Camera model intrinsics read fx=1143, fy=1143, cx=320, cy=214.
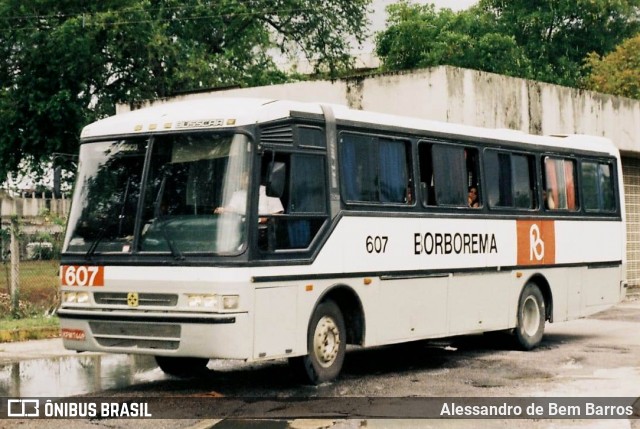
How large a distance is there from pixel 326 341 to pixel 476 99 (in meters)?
10.3

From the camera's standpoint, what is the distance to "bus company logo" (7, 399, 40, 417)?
10.2m

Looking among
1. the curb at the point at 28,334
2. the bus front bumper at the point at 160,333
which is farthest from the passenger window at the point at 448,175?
the curb at the point at 28,334

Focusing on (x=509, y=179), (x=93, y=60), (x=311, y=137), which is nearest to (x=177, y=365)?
(x=311, y=137)

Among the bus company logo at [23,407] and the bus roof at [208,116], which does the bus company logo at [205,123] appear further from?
the bus company logo at [23,407]

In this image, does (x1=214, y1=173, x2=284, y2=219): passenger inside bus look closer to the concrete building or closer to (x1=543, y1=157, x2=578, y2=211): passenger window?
(x1=543, y1=157, x2=578, y2=211): passenger window

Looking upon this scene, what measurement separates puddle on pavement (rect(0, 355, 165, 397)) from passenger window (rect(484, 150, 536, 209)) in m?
5.08

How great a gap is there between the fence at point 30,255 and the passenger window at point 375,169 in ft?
24.3

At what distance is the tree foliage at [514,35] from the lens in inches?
2207

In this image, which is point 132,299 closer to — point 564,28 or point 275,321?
point 275,321

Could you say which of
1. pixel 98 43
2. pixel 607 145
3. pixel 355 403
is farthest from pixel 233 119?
pixel 98 43

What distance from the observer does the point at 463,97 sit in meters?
21.0

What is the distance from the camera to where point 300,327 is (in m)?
11.5

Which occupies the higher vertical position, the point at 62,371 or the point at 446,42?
the point at 446,42

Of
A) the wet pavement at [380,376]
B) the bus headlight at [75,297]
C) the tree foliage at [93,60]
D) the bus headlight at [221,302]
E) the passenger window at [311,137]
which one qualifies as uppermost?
the tree foliage at [93,60]
